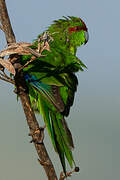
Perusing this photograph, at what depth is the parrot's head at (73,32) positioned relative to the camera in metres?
3.99

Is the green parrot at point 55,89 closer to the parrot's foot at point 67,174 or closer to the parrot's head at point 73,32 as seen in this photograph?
the parrot's foot at point 67,174

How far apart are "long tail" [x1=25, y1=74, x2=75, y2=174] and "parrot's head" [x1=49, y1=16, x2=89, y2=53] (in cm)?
152

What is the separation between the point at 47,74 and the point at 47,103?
11.1 inches

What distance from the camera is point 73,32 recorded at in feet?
13.2

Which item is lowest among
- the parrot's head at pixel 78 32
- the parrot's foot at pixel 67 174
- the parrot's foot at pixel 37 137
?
the parrot's foot at pixel 67 174

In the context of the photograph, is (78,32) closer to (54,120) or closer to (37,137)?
(54,120)

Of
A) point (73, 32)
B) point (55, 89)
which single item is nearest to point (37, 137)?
point (55, 89)

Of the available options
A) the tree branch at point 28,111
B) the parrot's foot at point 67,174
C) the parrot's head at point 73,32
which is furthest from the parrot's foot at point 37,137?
the parrot's head at point 73,32

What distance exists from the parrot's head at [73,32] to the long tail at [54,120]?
152 cm

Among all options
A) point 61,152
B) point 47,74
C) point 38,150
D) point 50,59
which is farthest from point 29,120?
point 50,59

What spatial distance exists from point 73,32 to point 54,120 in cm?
181

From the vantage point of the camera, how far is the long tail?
8.07ft

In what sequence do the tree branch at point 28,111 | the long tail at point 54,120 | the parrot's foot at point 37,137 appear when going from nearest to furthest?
the tree branch at point 28,111, the parrot's foot at point 37,137, the long tail at point 54,120

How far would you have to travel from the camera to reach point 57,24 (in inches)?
164
